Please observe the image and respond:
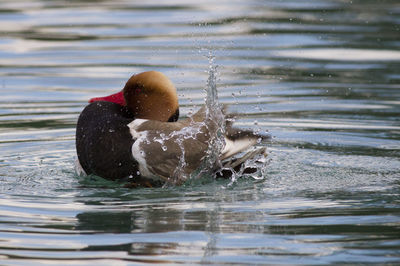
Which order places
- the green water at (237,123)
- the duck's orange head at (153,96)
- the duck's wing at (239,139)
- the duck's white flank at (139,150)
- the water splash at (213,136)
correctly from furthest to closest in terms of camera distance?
1. the duck's orange head at (153,96)
2. the duck's wing at (239,139)
3. the water splash at (213,136)
4. the duck's white flank at (139,150)
5. the green water at (237,123)

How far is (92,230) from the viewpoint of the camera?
544cm

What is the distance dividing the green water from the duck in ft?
0.44

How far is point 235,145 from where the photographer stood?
21.7 ft

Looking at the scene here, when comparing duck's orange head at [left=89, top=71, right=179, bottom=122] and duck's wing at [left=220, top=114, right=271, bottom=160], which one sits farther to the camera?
duck's orange head at [left=89, top=71, right=179, bottom=122]

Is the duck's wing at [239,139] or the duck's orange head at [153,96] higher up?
the duck's orange head at [153,96]

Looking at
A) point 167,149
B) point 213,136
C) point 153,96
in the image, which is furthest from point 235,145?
point 153,96

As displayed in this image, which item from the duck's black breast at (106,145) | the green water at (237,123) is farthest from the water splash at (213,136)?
the duck's black breast at (106,145)

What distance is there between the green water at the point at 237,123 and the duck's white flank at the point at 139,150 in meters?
0.16

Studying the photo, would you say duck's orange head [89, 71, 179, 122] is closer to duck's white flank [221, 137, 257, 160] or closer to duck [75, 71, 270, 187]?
duck [75, 71, 270, 187]

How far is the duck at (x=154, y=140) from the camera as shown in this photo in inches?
250

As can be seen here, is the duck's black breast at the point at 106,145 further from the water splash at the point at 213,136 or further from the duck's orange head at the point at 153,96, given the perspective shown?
the water splash at the point at 213,136

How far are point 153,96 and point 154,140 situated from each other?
56 centimetres

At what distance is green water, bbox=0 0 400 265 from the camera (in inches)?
205

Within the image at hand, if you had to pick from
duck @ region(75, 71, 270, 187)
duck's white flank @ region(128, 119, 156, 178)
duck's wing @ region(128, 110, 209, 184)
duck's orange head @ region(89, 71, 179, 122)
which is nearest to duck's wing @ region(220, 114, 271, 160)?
duck @ region(75, 71, 270, 187)
